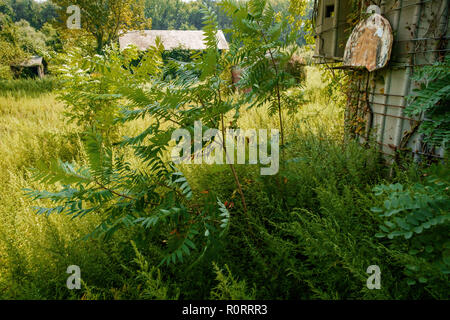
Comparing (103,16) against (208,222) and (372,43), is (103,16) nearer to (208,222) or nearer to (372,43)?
(372,43)

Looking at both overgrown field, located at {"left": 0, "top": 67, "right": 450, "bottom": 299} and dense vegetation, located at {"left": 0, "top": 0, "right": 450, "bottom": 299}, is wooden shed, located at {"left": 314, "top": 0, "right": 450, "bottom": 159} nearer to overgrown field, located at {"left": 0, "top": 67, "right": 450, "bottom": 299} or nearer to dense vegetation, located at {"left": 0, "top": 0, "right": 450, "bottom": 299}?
overgrown field, located at {"left": 0, "top": 67, "right": 450, "bottom": 299}

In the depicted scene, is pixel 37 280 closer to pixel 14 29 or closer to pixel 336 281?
pixel 336 281

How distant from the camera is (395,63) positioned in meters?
2.79

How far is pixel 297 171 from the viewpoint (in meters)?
2.43

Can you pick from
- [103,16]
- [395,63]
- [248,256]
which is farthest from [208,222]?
[103,16]

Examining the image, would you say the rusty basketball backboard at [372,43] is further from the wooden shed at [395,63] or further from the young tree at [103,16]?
the young tree at [103,16]

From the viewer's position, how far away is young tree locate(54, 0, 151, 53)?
1728cm

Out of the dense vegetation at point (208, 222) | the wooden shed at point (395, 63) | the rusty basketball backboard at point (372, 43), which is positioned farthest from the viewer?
the rusty basketball backboard at point (372, 43)

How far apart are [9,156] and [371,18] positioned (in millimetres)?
4939

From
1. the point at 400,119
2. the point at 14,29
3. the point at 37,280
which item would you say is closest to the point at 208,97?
the point at 37,280

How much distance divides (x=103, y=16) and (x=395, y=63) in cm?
1975

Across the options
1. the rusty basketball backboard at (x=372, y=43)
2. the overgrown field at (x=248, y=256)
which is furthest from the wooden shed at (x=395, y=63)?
the overgrown field at (x=248, y=256)

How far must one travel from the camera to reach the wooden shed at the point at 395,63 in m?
2.46
